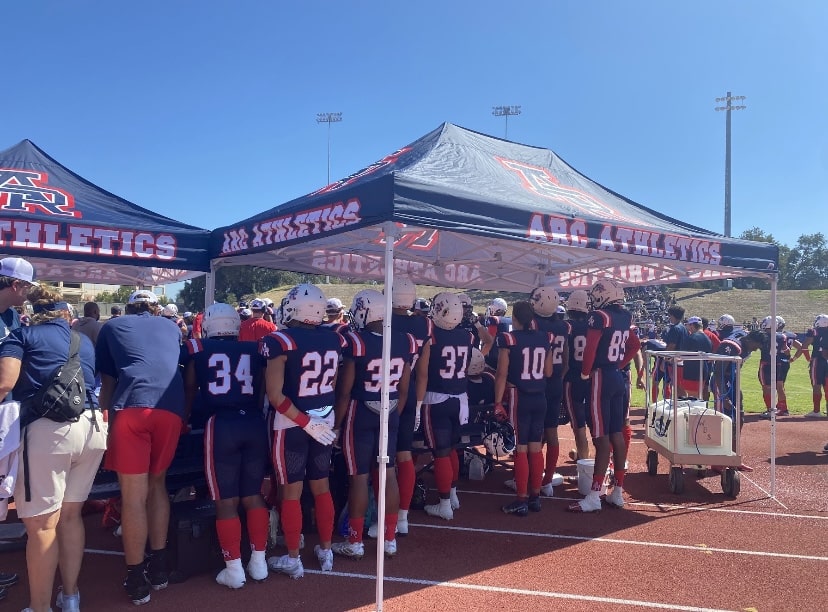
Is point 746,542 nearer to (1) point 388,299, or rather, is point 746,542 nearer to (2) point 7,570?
(1) point 388,299

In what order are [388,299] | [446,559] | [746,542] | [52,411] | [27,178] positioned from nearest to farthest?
[52,411], [388,299], [446,559], [746,542], [27,178]

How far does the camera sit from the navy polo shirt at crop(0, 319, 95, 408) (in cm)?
322

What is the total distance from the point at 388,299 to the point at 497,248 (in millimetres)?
4064

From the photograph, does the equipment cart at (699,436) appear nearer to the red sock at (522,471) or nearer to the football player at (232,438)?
the red sock at (522,471)

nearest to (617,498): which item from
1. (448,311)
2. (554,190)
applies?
(448,311)

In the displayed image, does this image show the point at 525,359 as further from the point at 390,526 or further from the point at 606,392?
the point at 390,526

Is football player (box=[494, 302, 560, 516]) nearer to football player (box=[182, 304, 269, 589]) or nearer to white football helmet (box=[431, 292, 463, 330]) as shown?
white football helmet (box=[431, 292, 463, 330])

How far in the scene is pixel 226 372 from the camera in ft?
13.0

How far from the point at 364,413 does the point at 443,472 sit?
1308 mm

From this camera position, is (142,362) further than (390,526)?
No

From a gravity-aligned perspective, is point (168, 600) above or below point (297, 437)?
below

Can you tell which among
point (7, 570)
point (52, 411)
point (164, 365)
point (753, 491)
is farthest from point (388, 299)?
point (753, 491)

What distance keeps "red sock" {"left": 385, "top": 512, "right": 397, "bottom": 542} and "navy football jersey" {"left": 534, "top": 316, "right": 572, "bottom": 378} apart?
2.27 m

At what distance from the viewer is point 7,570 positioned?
4.27 m
